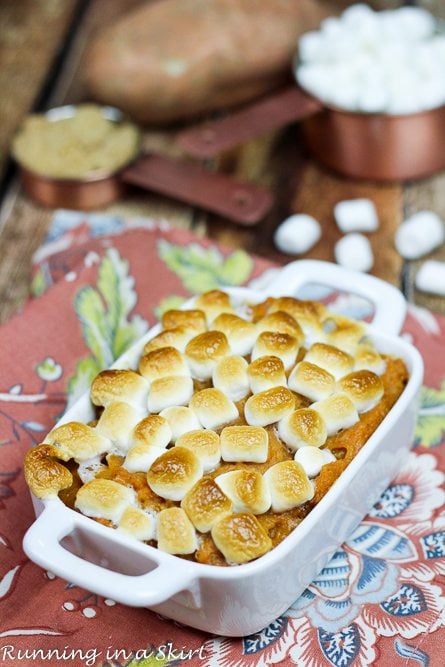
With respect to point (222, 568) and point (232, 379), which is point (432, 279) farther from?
point (222, 568)

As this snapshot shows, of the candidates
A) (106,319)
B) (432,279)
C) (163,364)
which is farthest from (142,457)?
(432,279)

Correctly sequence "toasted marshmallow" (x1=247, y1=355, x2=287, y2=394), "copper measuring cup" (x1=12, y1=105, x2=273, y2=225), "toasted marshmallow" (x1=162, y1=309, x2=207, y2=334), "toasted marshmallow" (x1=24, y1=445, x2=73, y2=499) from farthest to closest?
1. "copper measuring cup" (x1=12, y1=105, x2=273, y2=225)
2. "toasted marshmallow" (x1=162, y1=309, x2=207, y2=334)
3. "toasted marshmallow" (x1=247, y1=355, x2=287, y2=394)
4. "toasted marshmallow" (x1=24, y1=445, x2=73, y2=499)

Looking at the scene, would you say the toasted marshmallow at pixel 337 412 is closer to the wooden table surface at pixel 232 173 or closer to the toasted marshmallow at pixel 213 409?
the toasted marshmallow at pixel 213 409

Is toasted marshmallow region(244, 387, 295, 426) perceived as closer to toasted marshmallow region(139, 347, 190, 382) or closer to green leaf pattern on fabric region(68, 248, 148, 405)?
toasted marshmallow region(139, 347, 190, 382)

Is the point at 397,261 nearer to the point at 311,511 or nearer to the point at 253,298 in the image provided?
the point at 253,298

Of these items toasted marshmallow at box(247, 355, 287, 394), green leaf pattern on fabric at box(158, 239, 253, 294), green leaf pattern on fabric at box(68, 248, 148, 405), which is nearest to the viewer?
toasted marshmallow at box(247, 355, 287, 394)

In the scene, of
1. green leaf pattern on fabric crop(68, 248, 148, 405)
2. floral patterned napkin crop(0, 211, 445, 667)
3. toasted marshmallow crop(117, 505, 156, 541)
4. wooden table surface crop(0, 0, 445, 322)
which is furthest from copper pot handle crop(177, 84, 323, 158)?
toasted marshmallow crop(117, 505, 156, 541)
